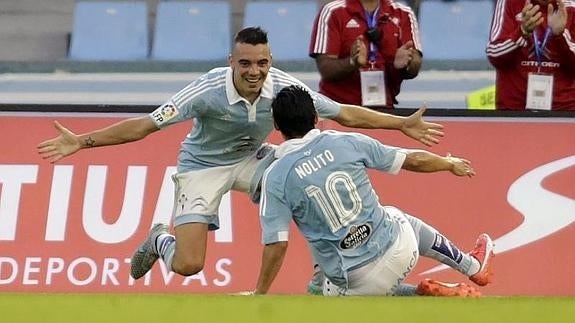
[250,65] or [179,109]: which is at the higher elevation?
[250,65]

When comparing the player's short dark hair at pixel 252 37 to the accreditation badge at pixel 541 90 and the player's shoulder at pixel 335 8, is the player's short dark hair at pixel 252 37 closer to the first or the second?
the player's shoulder at pixel 335 8

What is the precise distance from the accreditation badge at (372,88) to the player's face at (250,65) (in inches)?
64.8

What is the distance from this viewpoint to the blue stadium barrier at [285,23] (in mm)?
13562

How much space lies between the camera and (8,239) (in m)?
Result: 9.20

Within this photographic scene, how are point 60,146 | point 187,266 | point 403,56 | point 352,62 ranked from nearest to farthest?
point 60,146, point 187,266, point 352,62, point 403,56

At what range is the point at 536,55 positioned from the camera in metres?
9.44

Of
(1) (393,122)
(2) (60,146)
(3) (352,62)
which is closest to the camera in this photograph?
(2) (60,146)

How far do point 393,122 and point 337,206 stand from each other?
105 cm

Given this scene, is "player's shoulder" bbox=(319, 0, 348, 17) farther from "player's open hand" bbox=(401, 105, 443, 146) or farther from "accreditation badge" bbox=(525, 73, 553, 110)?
"player's open hand" bbox=(401, 105, 443, 146)

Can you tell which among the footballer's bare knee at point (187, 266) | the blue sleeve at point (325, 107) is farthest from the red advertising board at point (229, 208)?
the blue sleeve at point (325, 107)

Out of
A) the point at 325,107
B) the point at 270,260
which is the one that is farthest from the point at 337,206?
the point at 325,107

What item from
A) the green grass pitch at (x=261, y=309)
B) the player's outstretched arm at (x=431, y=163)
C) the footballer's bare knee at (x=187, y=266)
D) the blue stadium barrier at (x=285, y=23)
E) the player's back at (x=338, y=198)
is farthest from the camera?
the blue stadium barrier at (x=285, y=23)

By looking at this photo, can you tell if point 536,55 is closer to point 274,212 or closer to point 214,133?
point 214,133

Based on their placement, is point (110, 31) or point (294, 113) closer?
point (294, 113)
